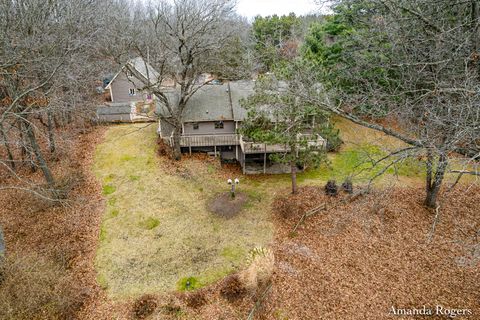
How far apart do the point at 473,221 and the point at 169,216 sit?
1673 cm

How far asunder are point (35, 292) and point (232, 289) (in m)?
7.55

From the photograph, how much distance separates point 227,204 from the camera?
17.9m

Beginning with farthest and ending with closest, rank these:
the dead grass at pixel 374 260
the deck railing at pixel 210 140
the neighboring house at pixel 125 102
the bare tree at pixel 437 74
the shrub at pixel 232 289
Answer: the neighboring house at pixel 125 102, the deck railing at pixel 210 140, the shrub at pixel 232 289, the dead grass at pixel 374 260, the bare tree at pixel 437 74

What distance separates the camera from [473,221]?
1565 centimetres

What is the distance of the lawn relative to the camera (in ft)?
42.4

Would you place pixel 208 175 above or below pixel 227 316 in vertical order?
above

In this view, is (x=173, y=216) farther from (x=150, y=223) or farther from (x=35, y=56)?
(x=35, y=56)

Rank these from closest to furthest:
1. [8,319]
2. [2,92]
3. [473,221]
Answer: [8,319], [473,221], [2,92]

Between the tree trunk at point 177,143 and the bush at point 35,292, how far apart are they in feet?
37.4

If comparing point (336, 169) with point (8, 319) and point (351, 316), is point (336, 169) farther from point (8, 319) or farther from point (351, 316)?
point (8, 319)

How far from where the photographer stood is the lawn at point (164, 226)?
1291 centimetres

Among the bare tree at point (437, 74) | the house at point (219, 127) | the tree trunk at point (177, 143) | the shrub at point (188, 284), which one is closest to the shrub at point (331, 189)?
the house at point (219, 127)

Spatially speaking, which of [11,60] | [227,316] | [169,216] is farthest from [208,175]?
[11,60]

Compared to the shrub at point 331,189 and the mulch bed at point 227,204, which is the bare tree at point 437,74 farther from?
the mulch bed at point 227,204
